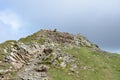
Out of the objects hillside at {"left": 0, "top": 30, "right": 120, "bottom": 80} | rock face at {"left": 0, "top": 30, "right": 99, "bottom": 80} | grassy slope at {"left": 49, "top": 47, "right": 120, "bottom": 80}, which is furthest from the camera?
grassy slope at {"left": 49, "top": 47, "right": 120, "bottom": 80}

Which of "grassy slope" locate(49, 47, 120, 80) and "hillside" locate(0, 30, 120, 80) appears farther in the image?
"grassy slope" locate(49, 47, 120, 80)

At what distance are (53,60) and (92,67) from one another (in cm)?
892

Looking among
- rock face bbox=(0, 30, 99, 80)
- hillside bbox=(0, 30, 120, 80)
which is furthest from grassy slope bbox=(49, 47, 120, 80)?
rock face bbox=(0, 30, 99, 80)

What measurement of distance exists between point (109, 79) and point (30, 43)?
2127cm

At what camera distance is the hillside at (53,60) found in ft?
220

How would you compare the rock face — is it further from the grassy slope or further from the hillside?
the grassy slope

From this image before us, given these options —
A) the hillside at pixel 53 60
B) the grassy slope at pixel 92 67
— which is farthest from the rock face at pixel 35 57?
the grassy slope at pixel 92 67

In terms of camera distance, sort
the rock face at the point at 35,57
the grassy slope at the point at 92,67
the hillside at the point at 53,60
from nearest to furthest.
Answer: the rock face at the point at 35,57 < the hillside at the point at 53,60 < the grassy slope at the point at 92,67

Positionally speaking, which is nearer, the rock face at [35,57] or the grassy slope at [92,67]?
the rock face at [35,57]

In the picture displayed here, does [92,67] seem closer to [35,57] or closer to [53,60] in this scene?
[53,60]

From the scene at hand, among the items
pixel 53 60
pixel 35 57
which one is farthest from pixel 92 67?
pixel 35 57

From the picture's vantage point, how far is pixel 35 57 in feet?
255

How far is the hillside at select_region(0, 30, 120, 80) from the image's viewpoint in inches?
2643

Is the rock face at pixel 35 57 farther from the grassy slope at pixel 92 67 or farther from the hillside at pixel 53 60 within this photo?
the grassy slope at pixel 92 67
